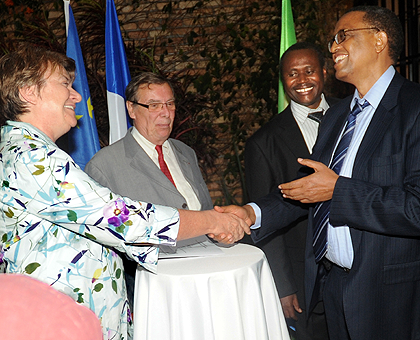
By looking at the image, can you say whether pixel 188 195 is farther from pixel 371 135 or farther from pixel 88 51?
pixel 88 51

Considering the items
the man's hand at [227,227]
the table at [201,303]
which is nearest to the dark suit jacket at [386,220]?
the table at [201,303]

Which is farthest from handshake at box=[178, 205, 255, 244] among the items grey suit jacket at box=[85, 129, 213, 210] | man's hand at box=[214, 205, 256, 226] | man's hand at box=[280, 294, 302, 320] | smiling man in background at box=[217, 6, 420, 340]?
man's hand at box=[280, 294, 302, 320]

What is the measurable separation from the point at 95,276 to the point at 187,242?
0.68m

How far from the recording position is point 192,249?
6.31 ft

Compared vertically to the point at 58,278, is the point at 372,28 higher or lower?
higher

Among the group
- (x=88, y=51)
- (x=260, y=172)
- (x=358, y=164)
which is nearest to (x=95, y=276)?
(x=358, y=164)

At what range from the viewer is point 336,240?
5.49 feet

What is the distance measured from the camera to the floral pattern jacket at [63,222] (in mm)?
1310

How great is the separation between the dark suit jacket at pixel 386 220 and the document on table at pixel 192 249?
574 millimetres

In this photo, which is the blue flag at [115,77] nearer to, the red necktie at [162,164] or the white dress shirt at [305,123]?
the red necktie at [162,164]

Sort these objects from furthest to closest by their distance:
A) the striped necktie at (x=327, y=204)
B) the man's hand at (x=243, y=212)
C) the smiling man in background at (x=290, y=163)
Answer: the smiling man in background at (x=290, y=163) < the man's hand at (x=243, y=212) < the striped necktie at (x=327, y=204)

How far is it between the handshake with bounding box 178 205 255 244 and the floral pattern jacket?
95 mm

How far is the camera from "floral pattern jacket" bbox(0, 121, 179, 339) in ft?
4.30

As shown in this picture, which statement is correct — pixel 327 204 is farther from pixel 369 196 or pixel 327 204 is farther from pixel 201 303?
pixel 201 303
